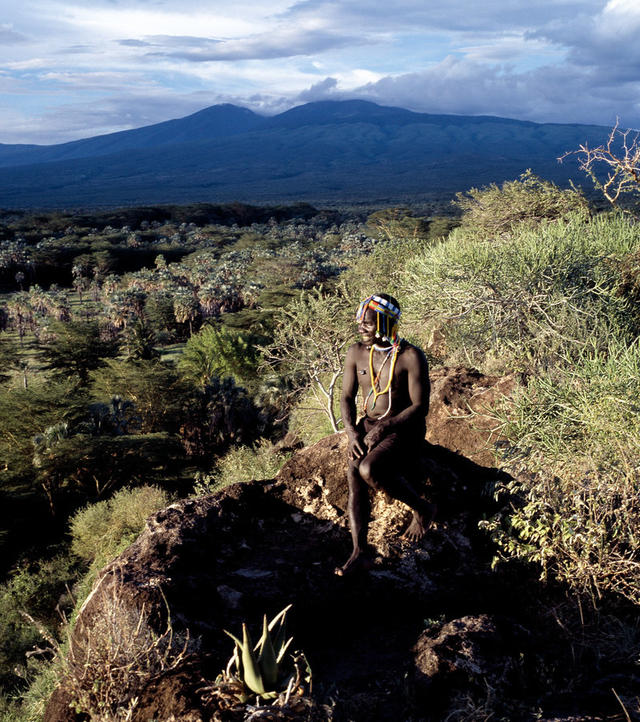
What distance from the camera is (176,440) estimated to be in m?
22.5

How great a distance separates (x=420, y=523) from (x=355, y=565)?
0.63m

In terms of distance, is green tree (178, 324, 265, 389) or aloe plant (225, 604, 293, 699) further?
green tree (178, 324, 265, 389)

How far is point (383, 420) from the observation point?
16.1 ft

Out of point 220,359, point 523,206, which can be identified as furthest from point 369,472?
point 220,359

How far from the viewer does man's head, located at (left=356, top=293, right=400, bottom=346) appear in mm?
4871

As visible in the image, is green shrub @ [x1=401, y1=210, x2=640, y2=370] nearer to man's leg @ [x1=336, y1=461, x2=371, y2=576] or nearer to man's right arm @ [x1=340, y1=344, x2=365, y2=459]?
man's right arm @ [x1=340, y1=344, x2=365, y2=459]

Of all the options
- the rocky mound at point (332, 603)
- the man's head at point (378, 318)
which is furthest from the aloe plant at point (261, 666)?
the man's head at point (378, 318)

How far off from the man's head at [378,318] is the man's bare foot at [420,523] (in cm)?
136

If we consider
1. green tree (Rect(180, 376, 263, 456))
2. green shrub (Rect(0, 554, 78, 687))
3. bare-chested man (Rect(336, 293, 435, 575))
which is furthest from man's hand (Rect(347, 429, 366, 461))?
green tree (Rect(180, 376, 263, 456))

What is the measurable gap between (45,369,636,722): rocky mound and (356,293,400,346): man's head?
3.88ft

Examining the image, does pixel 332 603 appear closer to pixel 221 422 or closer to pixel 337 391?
pixel 337 391

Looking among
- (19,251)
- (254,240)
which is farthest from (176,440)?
(254,240)

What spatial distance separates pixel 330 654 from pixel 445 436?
4.55 m

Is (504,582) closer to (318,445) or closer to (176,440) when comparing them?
(318,445)
